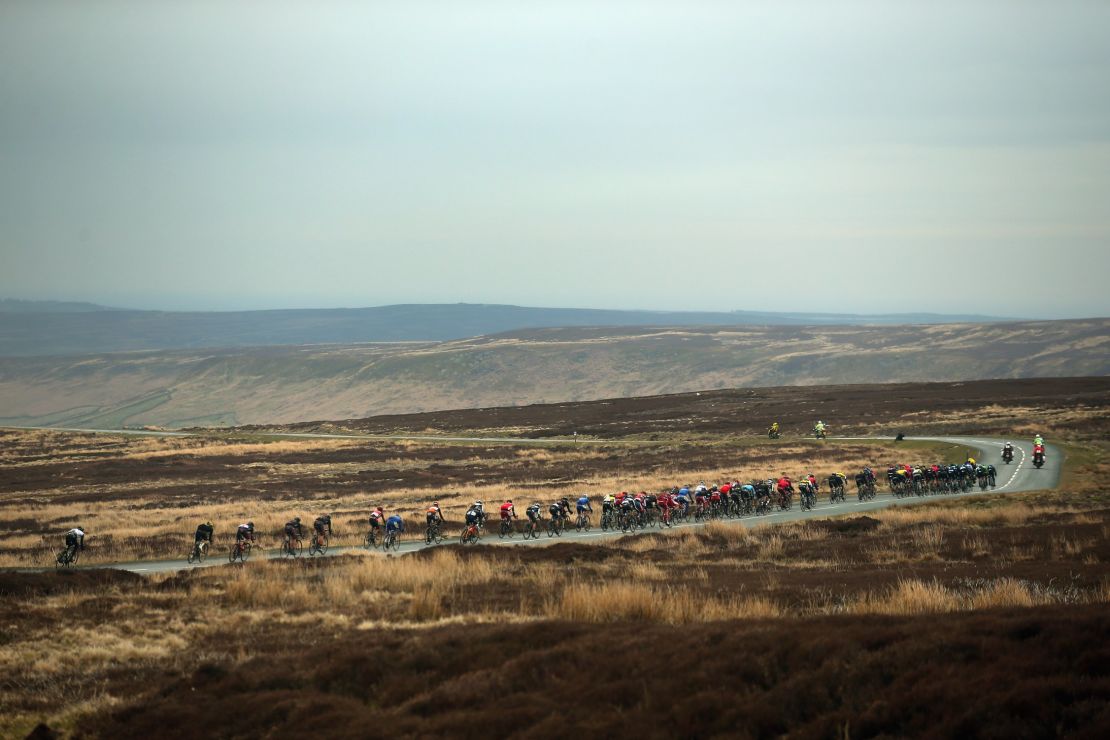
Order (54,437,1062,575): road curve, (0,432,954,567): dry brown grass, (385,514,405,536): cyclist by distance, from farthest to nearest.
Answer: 1. (0,432,954,567): dry brown grass
2. (385,514,405,536): cyclist
3. (54,437,1062,575): road curve

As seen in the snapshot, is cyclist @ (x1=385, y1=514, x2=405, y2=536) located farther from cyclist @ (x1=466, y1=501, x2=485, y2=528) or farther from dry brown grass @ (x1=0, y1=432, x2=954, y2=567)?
dry brown grass @ (x1=0, y1=432, x2=954, y2=567)

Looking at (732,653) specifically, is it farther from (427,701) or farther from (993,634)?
(427,701)

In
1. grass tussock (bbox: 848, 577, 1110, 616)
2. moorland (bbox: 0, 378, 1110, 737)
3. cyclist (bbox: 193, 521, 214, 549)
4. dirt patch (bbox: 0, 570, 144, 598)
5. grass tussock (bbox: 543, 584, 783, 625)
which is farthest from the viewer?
cyclist (bbox: 193, 521, 214, 549)

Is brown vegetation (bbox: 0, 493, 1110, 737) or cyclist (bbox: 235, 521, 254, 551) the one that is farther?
cyclist (bbox: 235, 521, 254, 551)

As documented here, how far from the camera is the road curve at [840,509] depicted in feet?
94.0

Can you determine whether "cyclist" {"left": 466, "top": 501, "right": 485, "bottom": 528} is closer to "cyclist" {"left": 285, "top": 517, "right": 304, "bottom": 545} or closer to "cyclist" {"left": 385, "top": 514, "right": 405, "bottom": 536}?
"cyclist" {"left": 385, "top": 514, "right": 405, "bottom": 536}

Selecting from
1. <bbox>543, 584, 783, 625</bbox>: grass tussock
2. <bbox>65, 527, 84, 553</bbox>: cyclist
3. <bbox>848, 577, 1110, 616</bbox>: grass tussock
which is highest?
<bbox>848, 577, 1110, 616</bbox>: grass tussock

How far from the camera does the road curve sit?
2864cm

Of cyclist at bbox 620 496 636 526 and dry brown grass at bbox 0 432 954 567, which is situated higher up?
cyclist at bbox 620 496 636 526

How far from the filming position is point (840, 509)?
39.1 meters

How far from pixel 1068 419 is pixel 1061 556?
5760cm

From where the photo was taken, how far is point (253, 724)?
959cm

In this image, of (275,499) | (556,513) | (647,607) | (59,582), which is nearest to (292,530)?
(556,513)

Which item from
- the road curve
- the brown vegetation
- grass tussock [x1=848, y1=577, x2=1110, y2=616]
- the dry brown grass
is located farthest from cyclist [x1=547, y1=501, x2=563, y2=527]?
grass tussock [x1=848, y1=577, x2=1110, y2=616]
